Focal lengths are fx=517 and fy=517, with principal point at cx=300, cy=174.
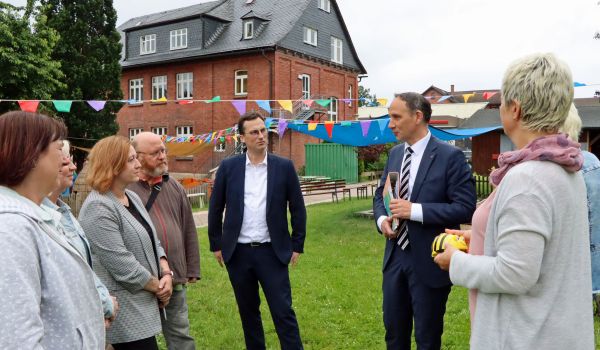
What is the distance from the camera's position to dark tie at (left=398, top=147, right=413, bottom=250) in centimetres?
342

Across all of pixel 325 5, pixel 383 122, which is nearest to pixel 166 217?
pixel 383 122

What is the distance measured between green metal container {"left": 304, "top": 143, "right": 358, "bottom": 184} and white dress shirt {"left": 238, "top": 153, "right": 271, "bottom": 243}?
24855 millimetres

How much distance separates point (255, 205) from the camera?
4.04m

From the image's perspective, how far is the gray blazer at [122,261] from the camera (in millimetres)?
2896

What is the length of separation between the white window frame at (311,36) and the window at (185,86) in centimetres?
668

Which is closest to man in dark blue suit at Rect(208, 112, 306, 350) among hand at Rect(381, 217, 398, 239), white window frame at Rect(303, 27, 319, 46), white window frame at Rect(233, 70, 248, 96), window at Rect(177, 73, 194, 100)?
hand at Rect(381, 217, 398, 239)

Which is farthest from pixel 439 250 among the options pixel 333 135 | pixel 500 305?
pixel 333 135

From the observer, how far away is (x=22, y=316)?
1405mm

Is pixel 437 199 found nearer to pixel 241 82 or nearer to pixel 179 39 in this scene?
pixel 241 82

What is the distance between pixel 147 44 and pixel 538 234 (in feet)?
104

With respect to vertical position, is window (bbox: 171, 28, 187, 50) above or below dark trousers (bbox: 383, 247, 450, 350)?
above

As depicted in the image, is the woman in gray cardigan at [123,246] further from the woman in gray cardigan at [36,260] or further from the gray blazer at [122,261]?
the woman in gray cardigan at [36,260]

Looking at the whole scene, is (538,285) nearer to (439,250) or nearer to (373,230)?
(439,250)

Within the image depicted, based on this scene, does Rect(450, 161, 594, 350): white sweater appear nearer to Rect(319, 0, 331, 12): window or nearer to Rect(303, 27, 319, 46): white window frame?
Rect(303, 27, 319, 46): white window frame
